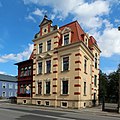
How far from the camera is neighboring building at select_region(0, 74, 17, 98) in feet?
265

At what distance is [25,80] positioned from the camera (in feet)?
138

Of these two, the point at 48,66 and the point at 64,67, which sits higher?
the point at 48,66

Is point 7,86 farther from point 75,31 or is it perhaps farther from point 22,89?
point 75,31

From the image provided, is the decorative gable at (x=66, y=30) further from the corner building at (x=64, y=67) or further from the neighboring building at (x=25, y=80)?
the neighboring building at (x=25, y=80)

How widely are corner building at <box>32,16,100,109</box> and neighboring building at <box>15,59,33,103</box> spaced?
1754 mm

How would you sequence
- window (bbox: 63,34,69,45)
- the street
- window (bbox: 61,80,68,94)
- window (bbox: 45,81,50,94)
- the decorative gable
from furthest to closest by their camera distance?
window (bbox: 45,81,50,94) → the decorative gable → window (bbox: 63,34,69,45) → window (bbox: 61,80,68,94) → the street

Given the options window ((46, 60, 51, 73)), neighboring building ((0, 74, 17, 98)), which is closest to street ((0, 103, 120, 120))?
window ((46, 60, 51, 73))

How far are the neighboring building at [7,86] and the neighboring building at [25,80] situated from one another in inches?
1529

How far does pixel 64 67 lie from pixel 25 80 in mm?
10576

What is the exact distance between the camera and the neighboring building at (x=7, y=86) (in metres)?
80.8

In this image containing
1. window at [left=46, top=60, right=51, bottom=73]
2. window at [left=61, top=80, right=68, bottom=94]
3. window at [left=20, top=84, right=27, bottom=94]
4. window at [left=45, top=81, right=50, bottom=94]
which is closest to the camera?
window at [left=61, top=80, right=68, bottom=94]

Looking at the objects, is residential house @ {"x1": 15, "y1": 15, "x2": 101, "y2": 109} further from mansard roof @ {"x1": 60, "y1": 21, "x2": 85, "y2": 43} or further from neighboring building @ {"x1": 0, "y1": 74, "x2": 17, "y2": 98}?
neighboring building @ {"x1": 0, "y1": 74, "x2": 17, "y2": 98}

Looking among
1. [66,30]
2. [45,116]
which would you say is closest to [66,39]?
[66,30]

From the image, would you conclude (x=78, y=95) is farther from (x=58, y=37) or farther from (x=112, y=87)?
(x=112, y=87)
